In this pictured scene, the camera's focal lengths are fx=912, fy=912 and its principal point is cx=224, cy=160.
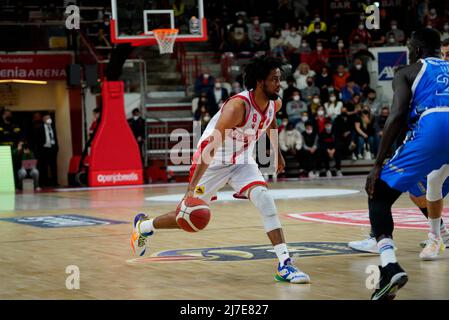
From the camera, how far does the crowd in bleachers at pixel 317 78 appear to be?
23422 millimetres

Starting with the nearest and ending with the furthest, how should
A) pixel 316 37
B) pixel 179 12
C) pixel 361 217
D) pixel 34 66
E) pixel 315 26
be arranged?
pixel 361 217 < pixel 179 12 < pixel 34 66 < pixel 316 37 < pixel 315 26

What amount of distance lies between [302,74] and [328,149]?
125 inches

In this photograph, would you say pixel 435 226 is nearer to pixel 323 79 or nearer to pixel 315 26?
pixel 323 79

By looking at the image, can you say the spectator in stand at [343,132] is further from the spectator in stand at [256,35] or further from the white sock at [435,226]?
the white sock at [435,226]

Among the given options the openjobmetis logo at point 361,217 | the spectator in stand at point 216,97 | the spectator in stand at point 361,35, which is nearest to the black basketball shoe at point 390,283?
the openjobmetis logo at point 361,217

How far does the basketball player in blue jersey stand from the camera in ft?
20.4

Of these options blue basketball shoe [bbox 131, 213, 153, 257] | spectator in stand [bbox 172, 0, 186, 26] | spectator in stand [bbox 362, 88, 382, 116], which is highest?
spectator in stand [bbox 172, 0, 186, 26]

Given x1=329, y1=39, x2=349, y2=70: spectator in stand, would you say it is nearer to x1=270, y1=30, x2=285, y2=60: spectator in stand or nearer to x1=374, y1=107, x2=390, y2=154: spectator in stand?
x1=270, y1=30, x2=285, y2=60: spectator in stand

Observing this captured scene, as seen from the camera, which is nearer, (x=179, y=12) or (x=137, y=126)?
(x=179, y=12)

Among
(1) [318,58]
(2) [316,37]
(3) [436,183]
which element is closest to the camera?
(3) [436,183]

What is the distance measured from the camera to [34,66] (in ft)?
85.8

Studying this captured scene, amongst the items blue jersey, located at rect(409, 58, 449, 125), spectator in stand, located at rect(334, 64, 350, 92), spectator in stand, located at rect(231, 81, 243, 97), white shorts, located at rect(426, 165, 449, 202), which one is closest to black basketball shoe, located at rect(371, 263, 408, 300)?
blue jersey, located at rect(409, 58, 449, 125)

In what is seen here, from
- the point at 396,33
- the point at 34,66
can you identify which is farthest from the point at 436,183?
the point at 396,33
